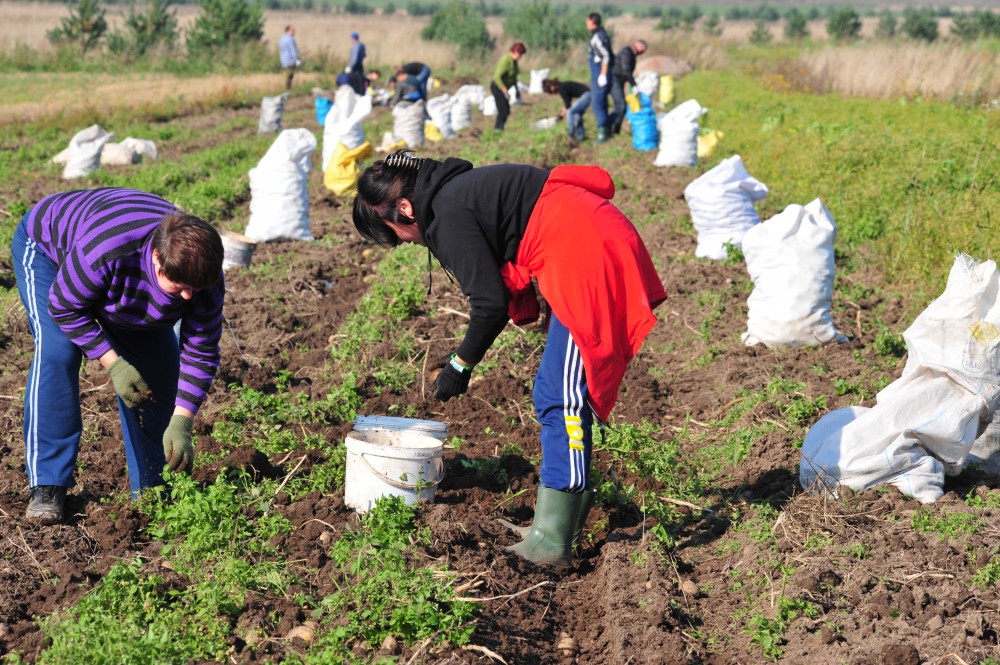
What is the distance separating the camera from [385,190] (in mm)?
3277

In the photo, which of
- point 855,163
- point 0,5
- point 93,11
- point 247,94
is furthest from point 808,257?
point 0,5

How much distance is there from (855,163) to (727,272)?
3758mm

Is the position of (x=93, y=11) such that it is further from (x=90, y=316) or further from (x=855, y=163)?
(x=90, y=316)

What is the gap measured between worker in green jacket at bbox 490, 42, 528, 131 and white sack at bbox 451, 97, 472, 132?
1210 millimetres

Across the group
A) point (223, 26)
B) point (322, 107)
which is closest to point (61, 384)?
point (322, 107)

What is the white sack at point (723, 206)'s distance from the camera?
7.61 m

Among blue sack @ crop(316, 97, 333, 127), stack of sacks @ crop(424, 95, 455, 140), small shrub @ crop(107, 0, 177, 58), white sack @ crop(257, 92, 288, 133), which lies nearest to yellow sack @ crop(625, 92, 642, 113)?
stack of sacks @ crop(424, 95, 455, 140)

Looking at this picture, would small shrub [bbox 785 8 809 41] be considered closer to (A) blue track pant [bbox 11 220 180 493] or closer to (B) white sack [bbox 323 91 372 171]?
(B) white sack [bbox 323 91 372 171]

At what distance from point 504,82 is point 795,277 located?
1160cm

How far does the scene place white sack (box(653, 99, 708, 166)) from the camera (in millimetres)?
11758

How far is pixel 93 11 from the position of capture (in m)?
29.4

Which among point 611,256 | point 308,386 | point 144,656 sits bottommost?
point 308,386

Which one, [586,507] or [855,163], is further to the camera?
[855,163]

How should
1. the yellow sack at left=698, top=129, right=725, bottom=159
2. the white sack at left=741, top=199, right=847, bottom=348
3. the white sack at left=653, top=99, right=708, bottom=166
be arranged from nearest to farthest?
the white sack at left=741, top=199, right=847, bottom=348 → the white sack at left=653, top=99, right=708, bottom=166 → the yellow sack at left=698, top=129, right=725, bottom=159
